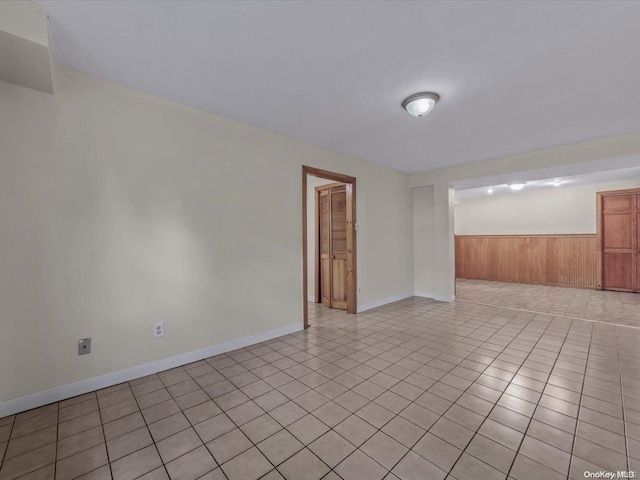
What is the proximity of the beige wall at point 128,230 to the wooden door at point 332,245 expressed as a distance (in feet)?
4.46

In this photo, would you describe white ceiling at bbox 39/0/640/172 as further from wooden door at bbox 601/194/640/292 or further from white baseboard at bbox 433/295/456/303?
wooden door at bbox 601/194/640/292

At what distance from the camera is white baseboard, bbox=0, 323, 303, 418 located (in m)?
1.97

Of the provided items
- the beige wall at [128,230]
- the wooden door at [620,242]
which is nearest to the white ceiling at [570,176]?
the wooden door at [620,242]

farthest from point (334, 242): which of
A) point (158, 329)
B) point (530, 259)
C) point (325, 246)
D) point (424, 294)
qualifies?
point (530, 259)

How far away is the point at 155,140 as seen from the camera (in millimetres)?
2568

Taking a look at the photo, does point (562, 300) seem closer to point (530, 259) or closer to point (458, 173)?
point (530, 259)

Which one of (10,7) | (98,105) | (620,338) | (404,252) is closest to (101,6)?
(10,7)

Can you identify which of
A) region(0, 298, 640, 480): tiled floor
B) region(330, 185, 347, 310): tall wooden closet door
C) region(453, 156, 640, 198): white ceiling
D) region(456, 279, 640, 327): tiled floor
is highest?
region(453, 156, 640, 198): white ceiling

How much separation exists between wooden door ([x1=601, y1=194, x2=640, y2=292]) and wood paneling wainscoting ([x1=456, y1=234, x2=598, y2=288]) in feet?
0.69

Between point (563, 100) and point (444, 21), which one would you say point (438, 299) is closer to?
point (563, 100)

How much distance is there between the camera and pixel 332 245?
4.99 meters

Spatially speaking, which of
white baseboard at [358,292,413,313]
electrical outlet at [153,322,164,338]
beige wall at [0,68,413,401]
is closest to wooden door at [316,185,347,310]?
white baseboard at [358,292,413,313]

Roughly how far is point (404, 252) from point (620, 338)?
3095mm

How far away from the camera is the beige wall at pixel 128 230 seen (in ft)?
6.55
